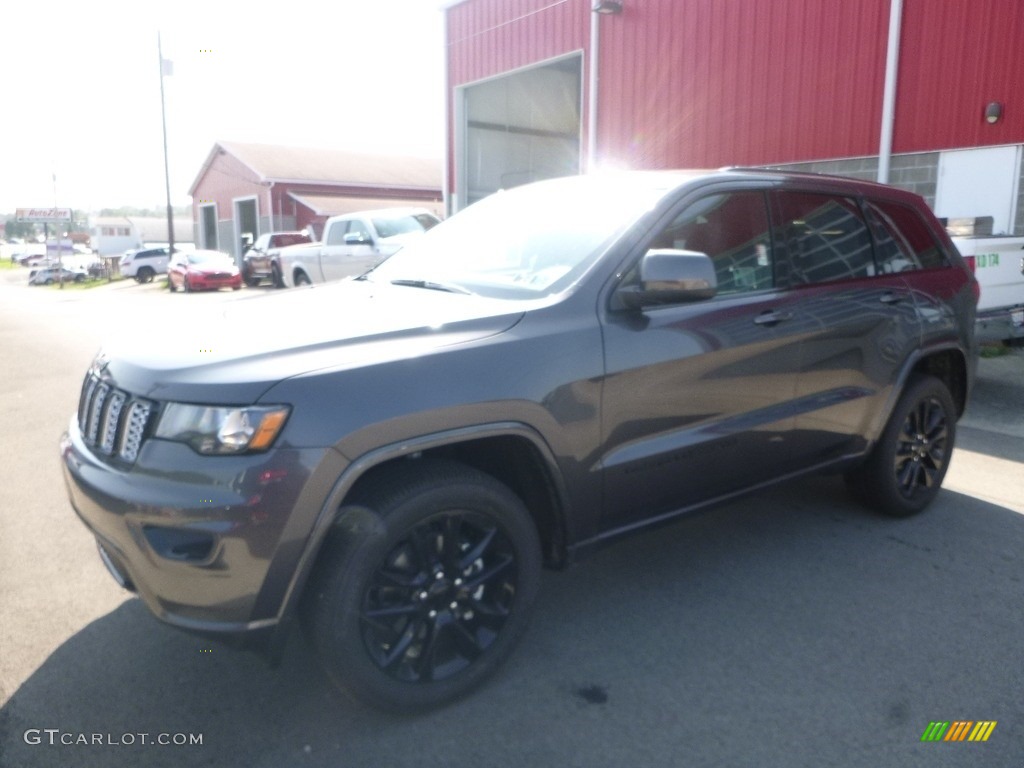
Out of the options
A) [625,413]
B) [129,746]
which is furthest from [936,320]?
[129,746]

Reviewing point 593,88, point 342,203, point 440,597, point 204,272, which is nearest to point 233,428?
point 440,597

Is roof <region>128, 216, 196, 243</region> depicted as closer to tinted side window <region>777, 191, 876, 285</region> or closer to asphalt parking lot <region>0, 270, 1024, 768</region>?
asphalt parking lot <region>0, 270, 1024, 768</region>

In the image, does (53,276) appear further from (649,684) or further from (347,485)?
(649,684)

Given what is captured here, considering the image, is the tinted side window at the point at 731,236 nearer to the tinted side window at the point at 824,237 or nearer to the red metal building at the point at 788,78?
the tinted side window at the point at 824,237

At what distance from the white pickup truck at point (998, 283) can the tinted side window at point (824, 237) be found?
3.68 meters

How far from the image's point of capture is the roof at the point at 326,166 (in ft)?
124

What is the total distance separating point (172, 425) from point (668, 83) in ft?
43.6

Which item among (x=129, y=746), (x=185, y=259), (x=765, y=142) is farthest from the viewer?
(x=185, y=259)

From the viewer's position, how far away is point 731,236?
3.73 m

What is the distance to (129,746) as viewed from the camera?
269 centimetres

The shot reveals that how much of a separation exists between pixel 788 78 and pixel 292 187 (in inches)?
1135

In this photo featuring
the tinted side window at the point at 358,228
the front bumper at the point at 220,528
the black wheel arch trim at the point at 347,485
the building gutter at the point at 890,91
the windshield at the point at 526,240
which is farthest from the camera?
the tinted side window at the point at 358,228

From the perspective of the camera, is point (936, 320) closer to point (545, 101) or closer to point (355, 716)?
point (355, 716)
